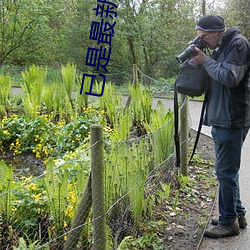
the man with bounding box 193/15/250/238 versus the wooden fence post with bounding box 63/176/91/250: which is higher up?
the man with bounding box 193/15/250/238

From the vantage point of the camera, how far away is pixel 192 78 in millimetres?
3014

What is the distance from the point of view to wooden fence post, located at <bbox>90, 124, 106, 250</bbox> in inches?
88.8

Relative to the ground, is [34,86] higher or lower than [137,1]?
lower

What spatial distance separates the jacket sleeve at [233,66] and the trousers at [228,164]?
1.32ft

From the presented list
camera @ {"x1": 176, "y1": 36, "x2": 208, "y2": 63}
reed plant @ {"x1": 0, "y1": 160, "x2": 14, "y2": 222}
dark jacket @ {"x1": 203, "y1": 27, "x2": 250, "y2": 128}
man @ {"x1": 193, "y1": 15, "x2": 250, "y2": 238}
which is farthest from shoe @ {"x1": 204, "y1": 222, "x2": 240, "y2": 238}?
reed plant @ {"x1": 0, "y1": 160, "x2": 14, "y2": 222}

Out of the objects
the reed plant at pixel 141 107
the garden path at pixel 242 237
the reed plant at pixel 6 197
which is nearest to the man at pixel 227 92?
the garden path at pixel 242 237

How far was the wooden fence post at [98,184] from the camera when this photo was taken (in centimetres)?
226

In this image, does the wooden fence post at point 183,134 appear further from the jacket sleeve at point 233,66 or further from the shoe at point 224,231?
the jacket sleeve at point 233,66

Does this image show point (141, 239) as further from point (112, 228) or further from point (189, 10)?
point (189, 10)

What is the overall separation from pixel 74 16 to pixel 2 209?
1313 centimetres

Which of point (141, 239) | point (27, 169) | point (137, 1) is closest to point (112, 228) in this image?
point (141, 239)

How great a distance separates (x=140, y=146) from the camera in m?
3.44

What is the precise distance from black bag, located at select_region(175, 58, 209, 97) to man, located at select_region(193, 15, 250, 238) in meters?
0.06

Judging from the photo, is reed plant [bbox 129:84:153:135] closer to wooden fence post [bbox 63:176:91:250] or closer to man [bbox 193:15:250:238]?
man [bbox 193:15:250:238]
